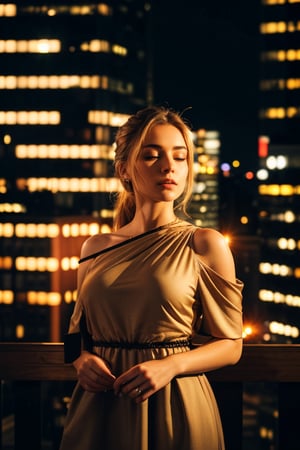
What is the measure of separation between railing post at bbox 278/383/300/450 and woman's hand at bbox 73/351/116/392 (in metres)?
1.02

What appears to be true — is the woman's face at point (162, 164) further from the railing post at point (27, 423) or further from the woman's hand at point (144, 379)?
the railing post at point (27, 423)

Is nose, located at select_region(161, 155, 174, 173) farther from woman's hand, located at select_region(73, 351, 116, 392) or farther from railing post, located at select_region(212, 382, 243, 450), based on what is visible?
railing post, located at select_region(212, 382, 243, 450)

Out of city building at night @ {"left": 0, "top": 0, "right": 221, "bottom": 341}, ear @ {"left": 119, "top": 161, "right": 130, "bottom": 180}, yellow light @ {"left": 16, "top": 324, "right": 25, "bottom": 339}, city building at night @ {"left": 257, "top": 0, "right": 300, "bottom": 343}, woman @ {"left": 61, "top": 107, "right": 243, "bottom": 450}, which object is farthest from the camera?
city building at night @ {"left": 257, "top": 0, "right": 300, "bottom": 343}

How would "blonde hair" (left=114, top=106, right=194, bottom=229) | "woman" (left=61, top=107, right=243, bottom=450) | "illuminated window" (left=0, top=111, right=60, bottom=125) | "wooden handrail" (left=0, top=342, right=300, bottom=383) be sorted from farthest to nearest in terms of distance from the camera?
"illuminated window" (left=0, top=111, right=60, bottom=125), "wooden handrail" (left=0, top=342, right=300, bottom=383), "blonde hair" (left=114, top=106, right=194, bottom=229), "woman" (left=61, top=107, right=243, bottom=450)

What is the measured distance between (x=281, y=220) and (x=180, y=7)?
52877 millimetres

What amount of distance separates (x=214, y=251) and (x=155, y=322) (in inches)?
13.8

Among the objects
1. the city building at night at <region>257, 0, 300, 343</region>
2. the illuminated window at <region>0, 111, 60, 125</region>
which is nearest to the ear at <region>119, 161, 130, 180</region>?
the city building at night at <region>257, 0, 300, 343</region>

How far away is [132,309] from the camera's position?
9.83 feet

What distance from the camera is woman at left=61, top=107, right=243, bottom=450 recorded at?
299 centimetres

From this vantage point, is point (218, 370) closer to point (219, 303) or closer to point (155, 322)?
point (219, 303)

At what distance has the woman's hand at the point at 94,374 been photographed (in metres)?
3.01

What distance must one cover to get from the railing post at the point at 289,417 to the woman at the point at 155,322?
0.65 meters

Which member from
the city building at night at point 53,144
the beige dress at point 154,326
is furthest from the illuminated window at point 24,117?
the beige dress at point 154,326

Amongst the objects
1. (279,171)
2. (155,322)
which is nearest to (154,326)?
(155,322)
